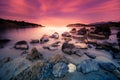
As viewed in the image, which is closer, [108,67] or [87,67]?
[87,67]

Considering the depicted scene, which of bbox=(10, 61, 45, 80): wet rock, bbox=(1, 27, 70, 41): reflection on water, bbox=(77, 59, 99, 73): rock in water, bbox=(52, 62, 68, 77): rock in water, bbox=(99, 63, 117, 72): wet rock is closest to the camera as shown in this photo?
A: bbox=(10, 61, 45, 80): wet rock

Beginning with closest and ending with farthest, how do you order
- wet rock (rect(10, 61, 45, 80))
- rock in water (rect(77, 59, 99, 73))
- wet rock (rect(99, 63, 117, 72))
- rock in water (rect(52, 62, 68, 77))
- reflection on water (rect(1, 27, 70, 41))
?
1. wet rock (rect(10, 61, 45, 80))
2. rock in water (rect(52, 62, 68, 77))
3. rock in water (rect(77, 59, 99, 73))
4. wet rock (rect(99, 63, 117, 72))
5. reflection on water (rect(1, 27, 70, 41))

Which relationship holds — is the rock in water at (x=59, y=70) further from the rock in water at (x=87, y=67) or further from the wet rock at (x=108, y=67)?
the wet rock at (x=108, y=67)

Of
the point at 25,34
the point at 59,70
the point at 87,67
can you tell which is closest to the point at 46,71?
the point at 59,70

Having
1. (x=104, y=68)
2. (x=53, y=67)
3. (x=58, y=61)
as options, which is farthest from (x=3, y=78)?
(x=104, y=68)

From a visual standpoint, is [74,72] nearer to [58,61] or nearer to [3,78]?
[58,61]

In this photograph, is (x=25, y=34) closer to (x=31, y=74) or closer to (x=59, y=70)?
(x=31, y=74)

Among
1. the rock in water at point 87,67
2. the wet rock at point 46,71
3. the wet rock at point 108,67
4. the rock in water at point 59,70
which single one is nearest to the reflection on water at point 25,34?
the wet rock at point 46,71

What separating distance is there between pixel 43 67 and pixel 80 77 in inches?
91.1

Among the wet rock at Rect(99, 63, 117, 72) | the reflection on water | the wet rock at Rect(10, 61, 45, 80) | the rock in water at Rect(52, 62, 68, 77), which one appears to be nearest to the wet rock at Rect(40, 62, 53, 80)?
the wet rock at Rect(10, 61, 45, 80)

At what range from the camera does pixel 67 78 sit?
18.4 feet

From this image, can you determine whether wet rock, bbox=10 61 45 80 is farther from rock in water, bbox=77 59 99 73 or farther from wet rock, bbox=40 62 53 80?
rock in water, bbox=77 59 99 73

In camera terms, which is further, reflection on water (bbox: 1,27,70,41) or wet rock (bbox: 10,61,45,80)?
reflection on water (bbox: 1,27,70,41)

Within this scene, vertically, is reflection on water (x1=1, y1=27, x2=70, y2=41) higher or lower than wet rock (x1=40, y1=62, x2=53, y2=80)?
higher
